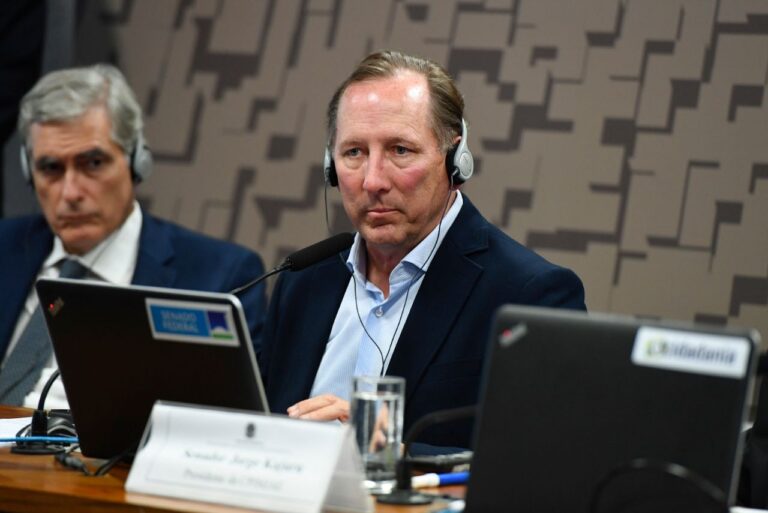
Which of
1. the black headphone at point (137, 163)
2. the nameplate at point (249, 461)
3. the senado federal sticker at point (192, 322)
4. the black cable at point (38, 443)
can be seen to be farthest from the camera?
the black headphone at point (137, 163)

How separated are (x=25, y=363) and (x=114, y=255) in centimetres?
37

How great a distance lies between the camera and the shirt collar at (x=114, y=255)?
296 centimetres

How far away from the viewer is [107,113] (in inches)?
119

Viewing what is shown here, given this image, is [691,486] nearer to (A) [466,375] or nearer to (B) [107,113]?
(A) [466,375]

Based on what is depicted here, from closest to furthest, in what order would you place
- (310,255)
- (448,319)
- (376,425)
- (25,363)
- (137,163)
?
1. (376,425)
2. (310,255)
3. (448,319)
4. (25,363)
5. (137,163)

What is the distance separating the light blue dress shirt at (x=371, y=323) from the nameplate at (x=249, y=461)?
69 centimetres

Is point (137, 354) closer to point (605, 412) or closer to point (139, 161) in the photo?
point (605, 412)

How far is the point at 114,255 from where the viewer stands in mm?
2986

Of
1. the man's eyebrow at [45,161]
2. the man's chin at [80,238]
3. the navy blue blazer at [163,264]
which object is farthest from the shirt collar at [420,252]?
the man's eyebrow at [45,161]

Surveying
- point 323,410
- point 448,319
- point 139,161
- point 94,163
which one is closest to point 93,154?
point 94,163

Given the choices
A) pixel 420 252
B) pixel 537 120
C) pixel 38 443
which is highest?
pixel 537 120

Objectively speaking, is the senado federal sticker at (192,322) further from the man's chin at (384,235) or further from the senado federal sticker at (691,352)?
the man's chin at (384,235)

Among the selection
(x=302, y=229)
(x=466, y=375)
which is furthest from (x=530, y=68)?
(x=466, y=375)

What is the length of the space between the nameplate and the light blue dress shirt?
2.28 feet
